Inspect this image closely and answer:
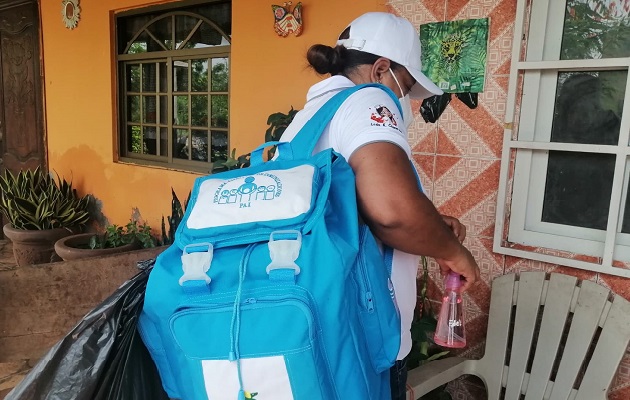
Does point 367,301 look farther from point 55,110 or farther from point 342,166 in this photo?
point 55,110

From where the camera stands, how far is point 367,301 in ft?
3.28

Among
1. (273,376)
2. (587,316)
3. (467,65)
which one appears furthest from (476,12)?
(273,376)

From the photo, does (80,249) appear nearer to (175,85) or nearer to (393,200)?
(175,85)

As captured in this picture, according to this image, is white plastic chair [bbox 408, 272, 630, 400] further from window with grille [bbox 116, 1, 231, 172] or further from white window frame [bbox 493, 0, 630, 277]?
window with grille [bbox 116, 1, 231, 172]

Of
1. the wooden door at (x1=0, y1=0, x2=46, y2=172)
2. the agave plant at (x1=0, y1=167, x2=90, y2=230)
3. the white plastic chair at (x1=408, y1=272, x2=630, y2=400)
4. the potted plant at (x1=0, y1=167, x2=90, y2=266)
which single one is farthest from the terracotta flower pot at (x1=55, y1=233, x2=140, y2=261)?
the white plastic chair at (x1=408, y1=272, x2=630, y2=400)

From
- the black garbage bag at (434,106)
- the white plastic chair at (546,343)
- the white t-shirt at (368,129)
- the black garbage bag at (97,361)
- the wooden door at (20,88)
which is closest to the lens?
the white t-shirt at (368,129)

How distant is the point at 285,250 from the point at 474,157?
1.53 metres

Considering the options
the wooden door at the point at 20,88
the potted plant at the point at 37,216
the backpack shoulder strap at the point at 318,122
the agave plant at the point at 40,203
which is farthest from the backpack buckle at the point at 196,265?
the wooden door at the point at 20,88

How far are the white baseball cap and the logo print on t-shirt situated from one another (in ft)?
0.66

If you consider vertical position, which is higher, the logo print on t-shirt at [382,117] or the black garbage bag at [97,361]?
the logo print on t-shirt at [382,117]

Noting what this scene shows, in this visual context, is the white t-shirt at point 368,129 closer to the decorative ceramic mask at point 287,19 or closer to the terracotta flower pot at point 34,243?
the decorative ceramic mask at point 287,19

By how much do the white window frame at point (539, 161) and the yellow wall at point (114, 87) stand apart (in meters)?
0.81

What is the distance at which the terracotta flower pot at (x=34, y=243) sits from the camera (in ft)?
13.9

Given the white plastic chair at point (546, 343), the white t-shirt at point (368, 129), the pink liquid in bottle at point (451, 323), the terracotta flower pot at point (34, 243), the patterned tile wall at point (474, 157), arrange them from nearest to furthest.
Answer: the white t-shirt at point (368, 129) → the pink liquid in bottle at point (451, 323) → the white plastic chair at point (546, 343) → the patterned tile wall at point (474, 157) → the terracotta flower pot at point (34, 243)
